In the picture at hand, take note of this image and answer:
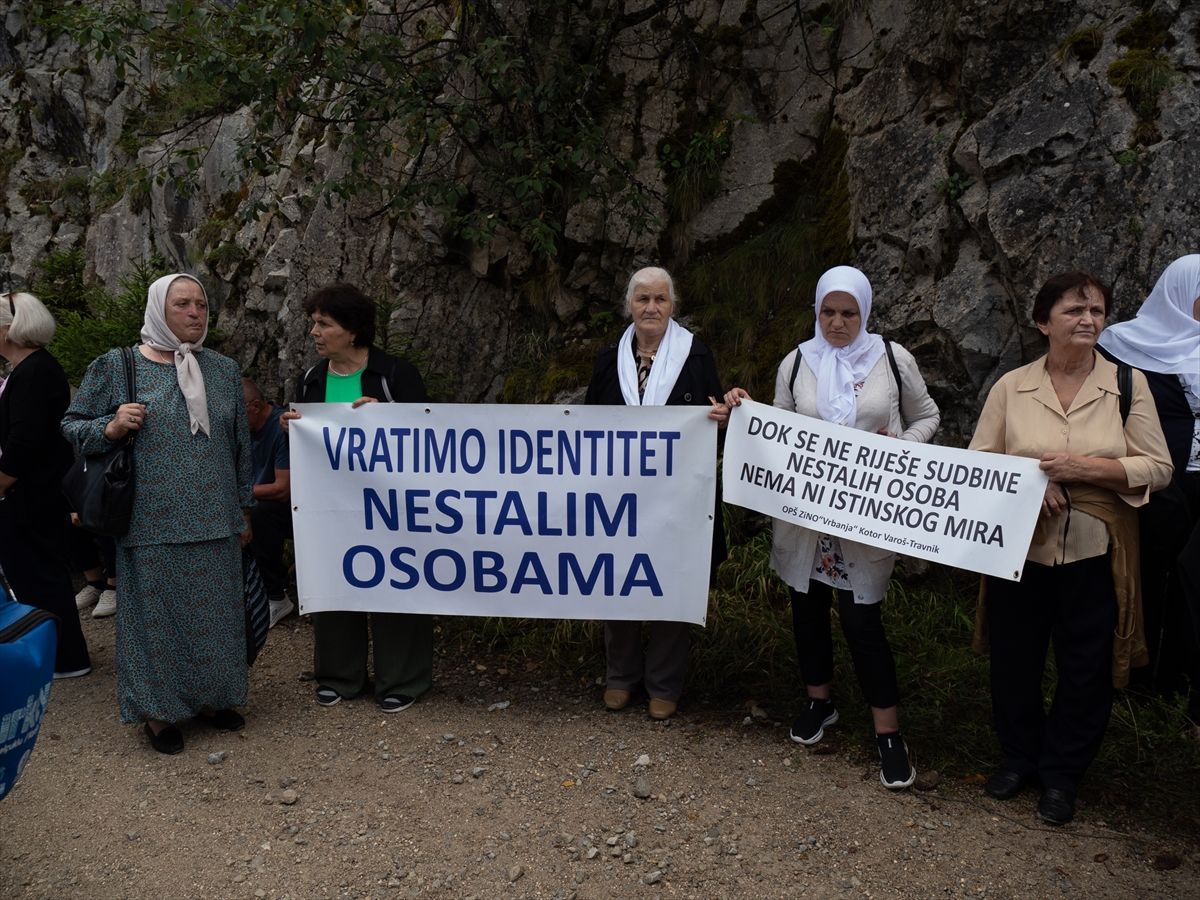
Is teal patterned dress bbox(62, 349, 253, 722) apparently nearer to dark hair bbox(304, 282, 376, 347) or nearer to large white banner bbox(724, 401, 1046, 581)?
dark hair bbox(304, 282, 376, 347)

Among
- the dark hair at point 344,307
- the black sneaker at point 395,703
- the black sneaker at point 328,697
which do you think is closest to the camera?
the dark hair at point 344,307

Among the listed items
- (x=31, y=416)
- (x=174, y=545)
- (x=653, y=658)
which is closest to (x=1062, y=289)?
(x=653, y=658)

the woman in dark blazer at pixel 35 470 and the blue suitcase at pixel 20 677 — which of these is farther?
the woman in dark blazer at pixel 35 470

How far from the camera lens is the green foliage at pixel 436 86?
5801 millimetres

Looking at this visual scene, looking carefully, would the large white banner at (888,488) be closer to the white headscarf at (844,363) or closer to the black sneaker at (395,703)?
the white headscarf at (844,363)

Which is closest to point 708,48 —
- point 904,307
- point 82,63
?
point 904,307

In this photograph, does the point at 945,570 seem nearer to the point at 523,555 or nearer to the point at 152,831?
the point at 523,555

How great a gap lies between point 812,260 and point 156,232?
7931 mm

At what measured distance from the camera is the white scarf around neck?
4.36 m

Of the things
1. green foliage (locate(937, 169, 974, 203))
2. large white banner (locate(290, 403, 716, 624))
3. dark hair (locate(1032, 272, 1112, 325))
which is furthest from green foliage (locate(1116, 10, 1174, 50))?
large white banner (locate(290, 403, 716, 624))

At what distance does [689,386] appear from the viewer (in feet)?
14.4

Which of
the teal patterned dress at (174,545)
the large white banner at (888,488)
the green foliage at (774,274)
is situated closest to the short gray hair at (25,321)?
the teal patterned dress at (174,545)

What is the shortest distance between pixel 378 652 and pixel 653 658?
4.50 feet

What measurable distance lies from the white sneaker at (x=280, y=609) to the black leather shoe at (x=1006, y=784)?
14.3 feet
